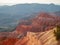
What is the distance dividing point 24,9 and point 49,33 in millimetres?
844

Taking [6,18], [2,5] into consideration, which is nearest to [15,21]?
[6,18]

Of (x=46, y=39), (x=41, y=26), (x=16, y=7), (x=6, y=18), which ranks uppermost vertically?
(x=16, y=7)

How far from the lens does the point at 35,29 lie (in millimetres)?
3695

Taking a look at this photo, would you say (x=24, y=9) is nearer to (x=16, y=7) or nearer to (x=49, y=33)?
(x=16, y=7)

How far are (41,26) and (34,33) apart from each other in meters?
0.25

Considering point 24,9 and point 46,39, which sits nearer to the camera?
point 46,39

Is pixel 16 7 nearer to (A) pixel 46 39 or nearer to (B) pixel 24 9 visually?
(B) pixel 24 9

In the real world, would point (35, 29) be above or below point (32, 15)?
below

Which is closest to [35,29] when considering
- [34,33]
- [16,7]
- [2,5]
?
[34,33]

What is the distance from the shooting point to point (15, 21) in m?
3.80

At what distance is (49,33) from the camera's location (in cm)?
360

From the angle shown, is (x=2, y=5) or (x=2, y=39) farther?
(x=2, y=5)

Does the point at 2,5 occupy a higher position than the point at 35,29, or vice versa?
the point at 2,5

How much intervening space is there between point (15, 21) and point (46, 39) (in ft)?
2.83
